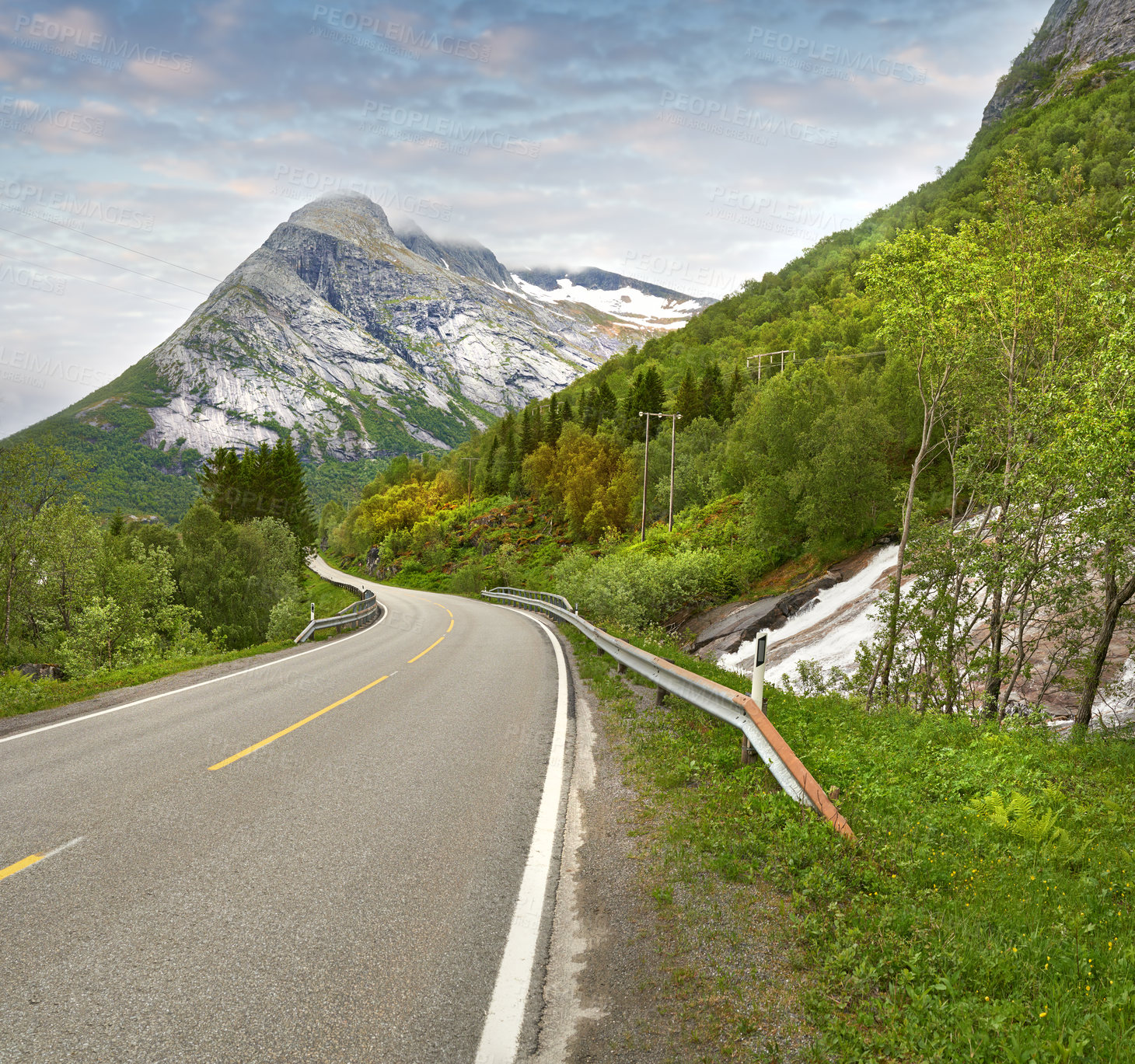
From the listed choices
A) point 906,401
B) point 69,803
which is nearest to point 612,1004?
point 69,803

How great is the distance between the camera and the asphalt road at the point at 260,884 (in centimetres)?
303

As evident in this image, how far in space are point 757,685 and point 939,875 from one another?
2219 mm

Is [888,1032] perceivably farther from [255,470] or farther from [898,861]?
[255,470]

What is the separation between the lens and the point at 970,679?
1387 centimetres

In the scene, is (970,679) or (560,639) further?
(560,639)

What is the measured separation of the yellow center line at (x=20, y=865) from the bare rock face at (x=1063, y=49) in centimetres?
17480

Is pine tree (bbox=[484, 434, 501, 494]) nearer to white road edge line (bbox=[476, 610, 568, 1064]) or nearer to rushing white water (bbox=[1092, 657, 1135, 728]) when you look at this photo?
rushing white water (bbox=[1092, 657, 1135, 728])

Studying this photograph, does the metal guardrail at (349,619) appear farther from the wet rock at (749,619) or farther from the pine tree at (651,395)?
Answer: the pine tree at (651,395)

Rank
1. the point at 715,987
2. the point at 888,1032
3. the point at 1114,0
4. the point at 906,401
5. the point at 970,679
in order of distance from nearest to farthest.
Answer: the point at 888,1032 < the point at 715,987 < the point at 970,679 < the point at 906,401 < the point at 1114,0

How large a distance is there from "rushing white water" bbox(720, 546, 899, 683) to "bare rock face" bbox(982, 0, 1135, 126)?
14913cm

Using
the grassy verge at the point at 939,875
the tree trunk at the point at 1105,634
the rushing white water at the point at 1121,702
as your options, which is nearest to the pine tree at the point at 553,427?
the rushing white water at the point at 1121,702

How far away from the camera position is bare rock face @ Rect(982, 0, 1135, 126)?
124125mm

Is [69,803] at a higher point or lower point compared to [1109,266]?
lower

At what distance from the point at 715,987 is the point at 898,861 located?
63.2 inches
